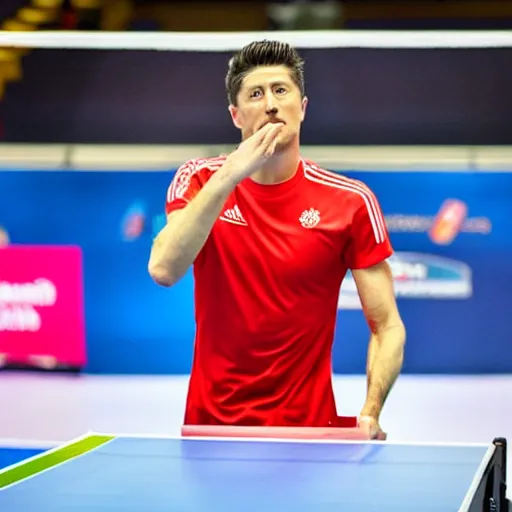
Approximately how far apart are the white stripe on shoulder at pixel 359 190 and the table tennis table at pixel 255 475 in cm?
54

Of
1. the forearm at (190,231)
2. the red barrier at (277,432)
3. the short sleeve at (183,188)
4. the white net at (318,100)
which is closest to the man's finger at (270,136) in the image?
the forearm at (190,231)

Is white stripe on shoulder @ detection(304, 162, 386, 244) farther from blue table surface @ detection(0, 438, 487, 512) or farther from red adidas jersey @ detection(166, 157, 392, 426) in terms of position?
blue table surface @ detection(0, 438, 487, 512)

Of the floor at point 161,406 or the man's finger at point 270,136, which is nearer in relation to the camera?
the man's finger at point 270,136

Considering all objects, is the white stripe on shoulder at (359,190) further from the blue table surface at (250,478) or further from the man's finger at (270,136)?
the blue table surface at (250,478)

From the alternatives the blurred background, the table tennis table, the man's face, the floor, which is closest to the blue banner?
the blurred background

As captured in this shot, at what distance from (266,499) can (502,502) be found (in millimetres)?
697

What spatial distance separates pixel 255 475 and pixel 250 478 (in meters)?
0.04

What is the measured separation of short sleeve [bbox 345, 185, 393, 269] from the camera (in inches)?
107

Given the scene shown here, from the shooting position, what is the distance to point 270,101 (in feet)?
8.72

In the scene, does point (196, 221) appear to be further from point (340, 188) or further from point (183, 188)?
point (340, 188)

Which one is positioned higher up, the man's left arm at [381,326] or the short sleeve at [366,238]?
the short sleeve at [366,238]

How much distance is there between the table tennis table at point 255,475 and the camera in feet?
5.56

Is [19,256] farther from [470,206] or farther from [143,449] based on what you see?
[143,449]

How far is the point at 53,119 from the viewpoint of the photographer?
9859 mm
